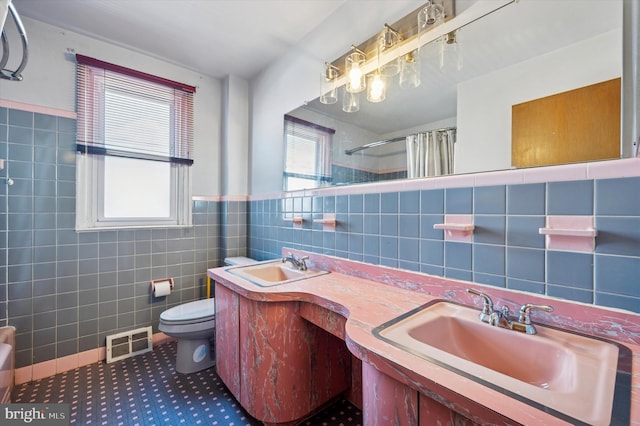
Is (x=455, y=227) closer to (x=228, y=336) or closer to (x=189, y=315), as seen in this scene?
(x=228, y=336)

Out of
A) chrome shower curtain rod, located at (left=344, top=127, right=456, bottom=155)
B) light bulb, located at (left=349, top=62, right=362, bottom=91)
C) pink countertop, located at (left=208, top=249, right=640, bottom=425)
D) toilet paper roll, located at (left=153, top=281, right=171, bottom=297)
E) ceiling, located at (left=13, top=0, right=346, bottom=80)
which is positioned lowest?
toilet paper roll, located at (left=153, top=281, right=171, bottom=297)

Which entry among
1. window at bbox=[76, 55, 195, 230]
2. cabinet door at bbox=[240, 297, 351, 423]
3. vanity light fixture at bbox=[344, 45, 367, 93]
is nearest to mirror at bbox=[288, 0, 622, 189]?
vanity light fixture at bbox=[344, 45, 367, 93]

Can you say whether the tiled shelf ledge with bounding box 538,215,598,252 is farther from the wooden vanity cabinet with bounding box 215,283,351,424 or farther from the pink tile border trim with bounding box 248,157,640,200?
the wooden vanity cabinet with bounding box 215,283,351,424

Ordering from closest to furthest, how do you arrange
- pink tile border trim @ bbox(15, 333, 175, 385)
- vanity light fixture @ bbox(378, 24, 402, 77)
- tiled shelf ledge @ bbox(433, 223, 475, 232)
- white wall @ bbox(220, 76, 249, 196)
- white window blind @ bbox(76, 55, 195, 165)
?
tiled shelf ledge @ bbox(433, 223, 475, 232), vanity light fixture @ bbox(378, 24, 402, 77), pink tile border trim @ bbox(15, 333, 175, 385), white window blind @ bbox(76, 55, 195, 165), white wall @ bbox(220, 76, 249, 196)

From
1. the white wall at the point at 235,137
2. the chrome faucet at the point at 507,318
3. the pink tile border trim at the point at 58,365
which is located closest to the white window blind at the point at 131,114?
the white wall at the point at 235,137

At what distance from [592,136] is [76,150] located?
9.65 feet

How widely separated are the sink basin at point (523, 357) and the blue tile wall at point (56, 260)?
2.26 meters

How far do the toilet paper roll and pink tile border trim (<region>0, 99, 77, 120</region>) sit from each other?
1.44m

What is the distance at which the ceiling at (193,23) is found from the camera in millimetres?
1693

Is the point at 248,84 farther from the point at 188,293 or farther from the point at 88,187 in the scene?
the point at 188,293

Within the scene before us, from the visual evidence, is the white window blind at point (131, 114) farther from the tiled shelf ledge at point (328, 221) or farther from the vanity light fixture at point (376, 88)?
the vanity light fixture at point (376, 88)

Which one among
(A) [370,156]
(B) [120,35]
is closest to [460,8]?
(A) [370,156]

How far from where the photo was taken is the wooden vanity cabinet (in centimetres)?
127

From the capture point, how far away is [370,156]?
155 cm
